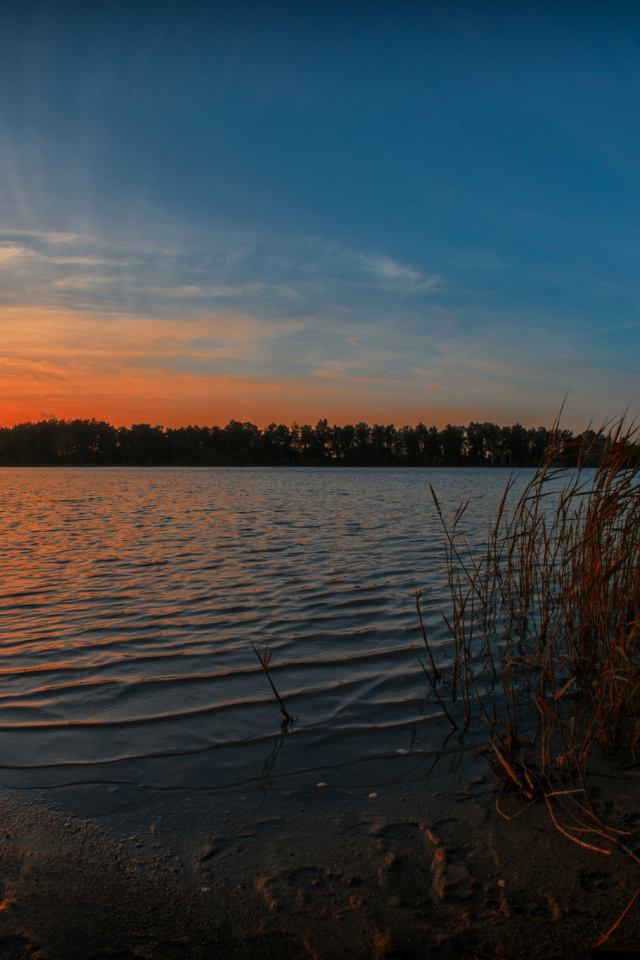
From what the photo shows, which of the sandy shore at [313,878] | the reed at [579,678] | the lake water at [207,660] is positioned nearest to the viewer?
the sandy shore at [313,878]

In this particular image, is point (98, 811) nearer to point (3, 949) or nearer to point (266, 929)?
point (3, 949)

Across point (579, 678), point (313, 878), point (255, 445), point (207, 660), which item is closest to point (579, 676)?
point (579, 678)

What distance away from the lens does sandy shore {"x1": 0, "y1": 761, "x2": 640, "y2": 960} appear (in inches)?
90.7

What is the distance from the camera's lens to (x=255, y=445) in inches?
6171

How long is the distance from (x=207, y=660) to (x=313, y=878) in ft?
11.2

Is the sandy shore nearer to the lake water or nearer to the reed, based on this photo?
the reed

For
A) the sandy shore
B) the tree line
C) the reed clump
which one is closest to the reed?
the reed clump

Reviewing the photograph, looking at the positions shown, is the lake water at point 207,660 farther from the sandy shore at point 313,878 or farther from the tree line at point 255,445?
the tree line at point 255,445

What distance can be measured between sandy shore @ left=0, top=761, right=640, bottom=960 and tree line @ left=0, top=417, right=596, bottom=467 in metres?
122

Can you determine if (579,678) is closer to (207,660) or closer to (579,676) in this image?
(579,676)

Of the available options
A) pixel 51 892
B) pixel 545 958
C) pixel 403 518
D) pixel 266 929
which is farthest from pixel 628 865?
pixel 403 518

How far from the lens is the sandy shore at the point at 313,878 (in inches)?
90.7

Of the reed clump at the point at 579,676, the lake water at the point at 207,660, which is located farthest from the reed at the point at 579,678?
the lake water at the point at 207,660

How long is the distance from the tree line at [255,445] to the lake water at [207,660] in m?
115
